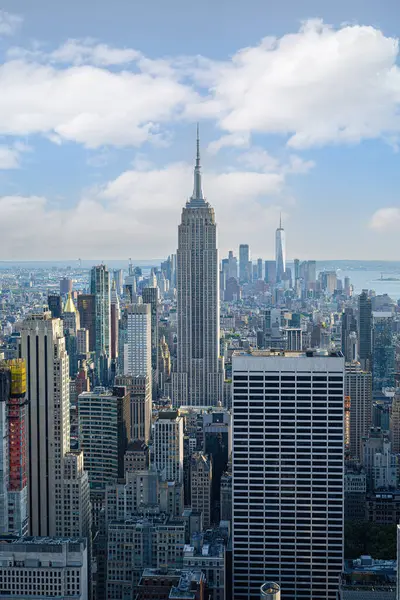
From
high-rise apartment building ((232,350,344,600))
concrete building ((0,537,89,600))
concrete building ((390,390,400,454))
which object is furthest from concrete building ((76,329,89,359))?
concrete building ((0,537,89,600))

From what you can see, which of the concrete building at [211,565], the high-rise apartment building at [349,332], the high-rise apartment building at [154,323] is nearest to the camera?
the concrete building at [211,565]

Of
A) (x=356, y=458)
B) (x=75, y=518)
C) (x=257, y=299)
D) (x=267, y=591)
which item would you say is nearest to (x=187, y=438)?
(x=356, y=458)

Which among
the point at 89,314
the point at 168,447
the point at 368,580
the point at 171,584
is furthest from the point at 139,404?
the point at 368,580

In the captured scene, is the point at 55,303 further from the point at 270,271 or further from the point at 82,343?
the point at 270,271

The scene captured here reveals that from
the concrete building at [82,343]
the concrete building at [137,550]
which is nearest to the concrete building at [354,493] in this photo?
the concrete building at [137,550]

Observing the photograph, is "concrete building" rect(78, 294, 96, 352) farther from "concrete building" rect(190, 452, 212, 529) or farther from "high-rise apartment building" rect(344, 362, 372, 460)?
"concrete building" rect(190, 452, 212, 529)

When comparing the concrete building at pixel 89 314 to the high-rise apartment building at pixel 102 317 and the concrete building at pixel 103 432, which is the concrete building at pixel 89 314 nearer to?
the high-rise apartment building at pixel 102 317
